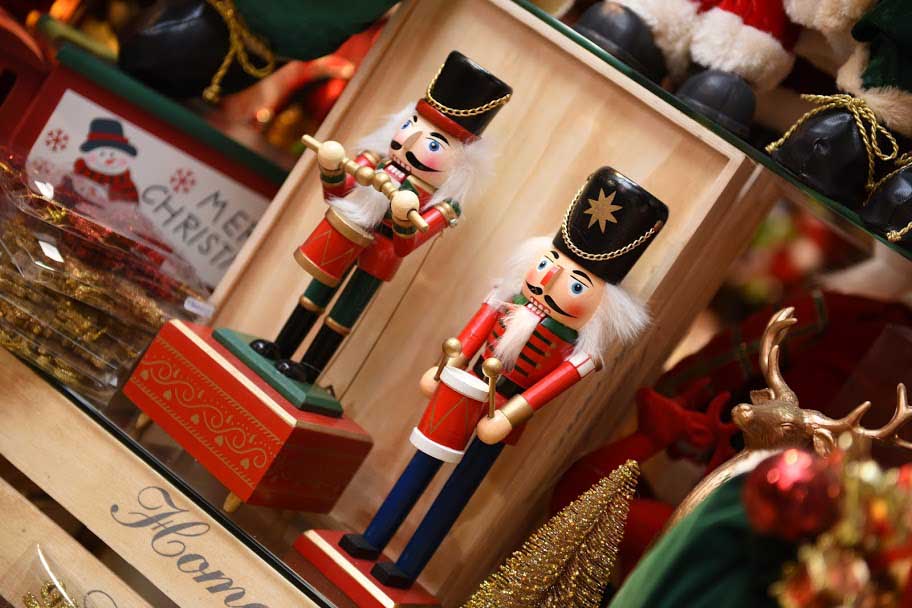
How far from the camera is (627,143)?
1.17m

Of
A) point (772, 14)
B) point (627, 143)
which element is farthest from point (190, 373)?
point (772, 14)

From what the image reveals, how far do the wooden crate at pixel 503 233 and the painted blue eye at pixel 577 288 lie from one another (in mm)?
126

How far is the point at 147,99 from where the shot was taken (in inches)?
52.6

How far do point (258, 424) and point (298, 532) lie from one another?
0.68ft

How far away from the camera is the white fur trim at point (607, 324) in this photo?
41.2 inches

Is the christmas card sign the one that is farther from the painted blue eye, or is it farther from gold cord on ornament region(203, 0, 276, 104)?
the painted blue eye

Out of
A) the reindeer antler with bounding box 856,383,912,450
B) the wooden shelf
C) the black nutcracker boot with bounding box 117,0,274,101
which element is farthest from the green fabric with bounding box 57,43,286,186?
the reindeer antler with bounding box 856,383,912,450

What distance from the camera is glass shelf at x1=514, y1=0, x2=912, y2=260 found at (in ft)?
3.49

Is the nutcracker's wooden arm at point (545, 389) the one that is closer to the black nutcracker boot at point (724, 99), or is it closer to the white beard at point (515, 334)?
the white beard at point (515, 334)

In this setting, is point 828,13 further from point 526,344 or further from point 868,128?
point 526,344

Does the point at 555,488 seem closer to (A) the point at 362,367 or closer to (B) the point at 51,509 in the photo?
(A) the point at 362,367

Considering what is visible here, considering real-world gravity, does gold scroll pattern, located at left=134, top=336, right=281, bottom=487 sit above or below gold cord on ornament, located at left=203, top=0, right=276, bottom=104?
below

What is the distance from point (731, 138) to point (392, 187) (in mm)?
376

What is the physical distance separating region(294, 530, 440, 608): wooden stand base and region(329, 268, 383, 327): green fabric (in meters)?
0.24
